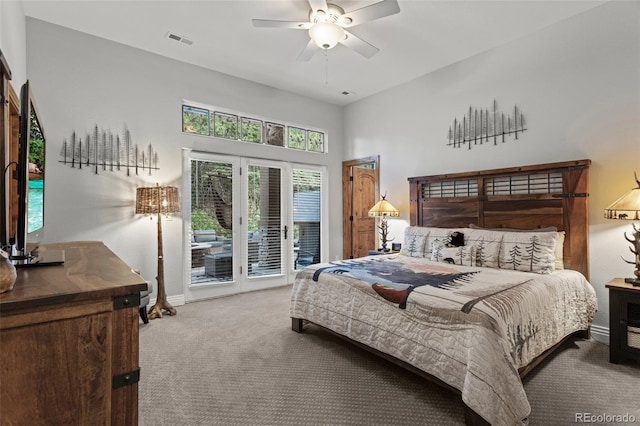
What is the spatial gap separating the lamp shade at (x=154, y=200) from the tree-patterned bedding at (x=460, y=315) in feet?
5.96

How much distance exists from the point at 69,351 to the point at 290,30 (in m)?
3.58

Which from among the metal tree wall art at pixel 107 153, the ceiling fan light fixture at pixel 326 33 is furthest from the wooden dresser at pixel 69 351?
the metal tree wall art at pixel 107 153

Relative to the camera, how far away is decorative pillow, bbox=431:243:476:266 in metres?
3.39

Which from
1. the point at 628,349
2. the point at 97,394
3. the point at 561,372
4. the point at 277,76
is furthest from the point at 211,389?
the point at 277,76

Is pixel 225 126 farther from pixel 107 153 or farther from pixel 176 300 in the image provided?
pixel 176 300

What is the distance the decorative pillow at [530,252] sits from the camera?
117 inches

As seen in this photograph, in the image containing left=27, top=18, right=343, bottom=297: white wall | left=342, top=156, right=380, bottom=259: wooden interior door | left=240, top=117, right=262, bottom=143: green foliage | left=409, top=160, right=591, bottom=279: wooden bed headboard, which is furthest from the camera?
left=342, top=156, right=380, bottom=259: wooden interior door

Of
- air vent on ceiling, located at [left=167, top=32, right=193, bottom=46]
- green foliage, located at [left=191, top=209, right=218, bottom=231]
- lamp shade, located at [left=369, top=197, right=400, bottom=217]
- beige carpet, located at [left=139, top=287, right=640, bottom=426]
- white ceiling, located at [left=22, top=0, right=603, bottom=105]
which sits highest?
air vent on ceiling, located at [left=167, top=32, right=193, bottom=46]

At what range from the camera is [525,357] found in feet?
6.98

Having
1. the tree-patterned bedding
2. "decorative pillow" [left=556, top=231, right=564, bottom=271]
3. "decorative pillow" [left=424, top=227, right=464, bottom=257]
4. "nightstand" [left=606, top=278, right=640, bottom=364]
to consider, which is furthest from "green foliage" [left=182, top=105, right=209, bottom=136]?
"nightstand" [left=606, top=278, right=640, bottom=364]

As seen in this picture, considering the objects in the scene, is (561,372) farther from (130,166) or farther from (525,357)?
(130,166)

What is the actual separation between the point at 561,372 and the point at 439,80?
12.3 feet

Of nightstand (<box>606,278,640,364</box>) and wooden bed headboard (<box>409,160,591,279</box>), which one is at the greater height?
wooden bed headboard (<box>409,160,591,279</box>)

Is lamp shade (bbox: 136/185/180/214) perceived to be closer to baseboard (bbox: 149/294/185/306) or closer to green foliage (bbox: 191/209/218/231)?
green foliage (bbox: 191/209/218/231)
